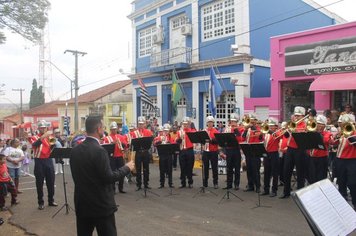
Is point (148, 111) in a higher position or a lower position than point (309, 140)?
higher

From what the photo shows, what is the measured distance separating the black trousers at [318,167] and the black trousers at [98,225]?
6139 mm

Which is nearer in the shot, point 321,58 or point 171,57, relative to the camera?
point 321,58

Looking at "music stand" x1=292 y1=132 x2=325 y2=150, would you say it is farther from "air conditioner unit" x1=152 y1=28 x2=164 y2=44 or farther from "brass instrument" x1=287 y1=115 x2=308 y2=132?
"air conditioner unit" x1=152 y1=28 x2=164 y2=44

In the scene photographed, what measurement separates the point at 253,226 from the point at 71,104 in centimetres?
3743

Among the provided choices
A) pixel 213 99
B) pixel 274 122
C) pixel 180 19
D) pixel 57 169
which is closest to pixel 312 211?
pixel 274 122

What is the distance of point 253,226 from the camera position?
7570 mm

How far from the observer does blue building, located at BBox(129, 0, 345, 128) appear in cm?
2002

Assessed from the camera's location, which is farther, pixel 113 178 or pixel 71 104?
pixel 71 104

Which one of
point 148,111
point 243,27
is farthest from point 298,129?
point 148,111

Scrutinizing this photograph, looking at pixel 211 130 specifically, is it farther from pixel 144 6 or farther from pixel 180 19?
pixel 144 6

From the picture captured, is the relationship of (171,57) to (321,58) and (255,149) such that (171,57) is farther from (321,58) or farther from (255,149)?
(255,149)

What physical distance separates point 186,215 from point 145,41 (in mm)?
20879

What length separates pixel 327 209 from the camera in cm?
329

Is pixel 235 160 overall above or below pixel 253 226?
above
